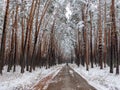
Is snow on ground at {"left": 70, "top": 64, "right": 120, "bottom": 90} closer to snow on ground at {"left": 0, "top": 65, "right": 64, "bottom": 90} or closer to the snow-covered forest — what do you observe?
the snow-covered forest

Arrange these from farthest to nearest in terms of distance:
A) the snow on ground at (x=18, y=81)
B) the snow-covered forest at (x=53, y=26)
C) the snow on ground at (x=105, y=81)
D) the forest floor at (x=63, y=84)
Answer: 1. the snow-covered forest at (x=53, y=26)
2. the forest floor at (x=63, y=84)
3. the snow on ground at (x=105, y=81)
4. the snow on ground at (x=18, y=81)

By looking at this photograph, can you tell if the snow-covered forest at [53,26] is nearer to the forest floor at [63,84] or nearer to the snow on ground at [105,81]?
the snow on ground at [105,81]

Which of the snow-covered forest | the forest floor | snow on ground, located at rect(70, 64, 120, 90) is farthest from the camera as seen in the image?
the snow-covered forest

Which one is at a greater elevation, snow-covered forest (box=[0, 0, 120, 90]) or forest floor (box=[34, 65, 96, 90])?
snow-covered forest (box=[0, 0, 120, 90])

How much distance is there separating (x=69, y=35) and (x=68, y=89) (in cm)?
4894

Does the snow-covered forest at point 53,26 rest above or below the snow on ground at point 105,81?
above

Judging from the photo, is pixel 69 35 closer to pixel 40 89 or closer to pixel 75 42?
pixel 75 42

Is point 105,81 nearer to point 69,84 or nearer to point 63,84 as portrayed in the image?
point 69,84

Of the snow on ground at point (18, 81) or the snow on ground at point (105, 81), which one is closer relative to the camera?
the snow on ground at point (18, 81)

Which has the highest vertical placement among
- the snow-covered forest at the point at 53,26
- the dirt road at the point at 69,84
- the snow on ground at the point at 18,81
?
the snow-covered forest at the point at 53,26

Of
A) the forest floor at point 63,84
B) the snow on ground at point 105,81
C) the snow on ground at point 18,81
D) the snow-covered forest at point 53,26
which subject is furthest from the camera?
the snow-covered forest at point 53,26

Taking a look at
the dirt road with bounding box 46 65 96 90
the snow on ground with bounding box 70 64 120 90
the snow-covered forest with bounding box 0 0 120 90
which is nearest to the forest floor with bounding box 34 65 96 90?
the dirt road with bounding box 46 65 96 90

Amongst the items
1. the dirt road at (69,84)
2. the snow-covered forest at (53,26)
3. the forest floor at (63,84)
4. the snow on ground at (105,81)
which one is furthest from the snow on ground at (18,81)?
the snow on ground at (105,81)

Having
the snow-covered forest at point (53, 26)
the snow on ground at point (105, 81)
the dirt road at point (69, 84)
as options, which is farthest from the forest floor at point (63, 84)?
the snow-covered forest at point (53, 26)
